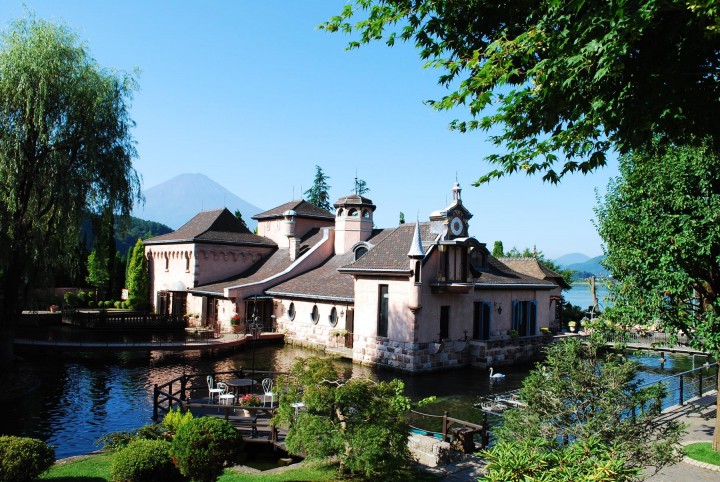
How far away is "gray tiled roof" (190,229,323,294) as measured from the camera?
129 ft

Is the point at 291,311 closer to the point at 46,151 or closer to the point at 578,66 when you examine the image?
the point at 46,151

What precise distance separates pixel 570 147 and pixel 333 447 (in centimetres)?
690

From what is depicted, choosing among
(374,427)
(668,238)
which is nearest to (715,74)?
(668,238)

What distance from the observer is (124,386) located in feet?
71.5

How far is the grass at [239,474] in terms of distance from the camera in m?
11.2

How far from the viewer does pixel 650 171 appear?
43.4ft

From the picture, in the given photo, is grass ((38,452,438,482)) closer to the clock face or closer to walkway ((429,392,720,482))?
walkway ((429,392,720,482))

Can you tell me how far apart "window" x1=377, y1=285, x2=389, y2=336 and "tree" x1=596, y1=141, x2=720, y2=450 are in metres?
14.6

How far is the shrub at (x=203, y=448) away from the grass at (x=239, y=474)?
1328 millimetres

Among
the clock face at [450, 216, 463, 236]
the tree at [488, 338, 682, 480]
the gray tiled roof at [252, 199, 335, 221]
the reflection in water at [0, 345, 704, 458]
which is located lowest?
the reflection in water at [0, 345, 704, 458]

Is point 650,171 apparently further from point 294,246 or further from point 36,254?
point 294,246

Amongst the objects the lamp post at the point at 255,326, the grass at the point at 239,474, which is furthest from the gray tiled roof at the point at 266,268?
the grass at the point at 239,474

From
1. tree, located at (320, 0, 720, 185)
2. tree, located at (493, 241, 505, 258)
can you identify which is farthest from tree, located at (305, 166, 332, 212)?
tree, located at (320, 0, 720, 185)

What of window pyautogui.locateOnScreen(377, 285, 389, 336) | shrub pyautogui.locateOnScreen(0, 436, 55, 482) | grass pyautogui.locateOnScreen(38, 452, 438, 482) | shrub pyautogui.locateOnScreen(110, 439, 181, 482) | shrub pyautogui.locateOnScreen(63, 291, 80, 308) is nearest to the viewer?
shrub pyautogui.locateOnScreen(0, 436, 55, 482)
